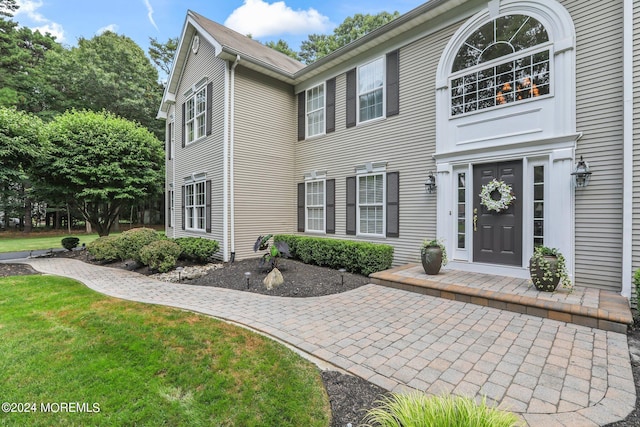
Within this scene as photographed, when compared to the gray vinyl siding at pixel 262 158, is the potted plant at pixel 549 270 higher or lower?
lower

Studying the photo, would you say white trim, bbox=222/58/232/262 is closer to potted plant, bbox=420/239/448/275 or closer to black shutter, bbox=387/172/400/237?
black shutter, bbox=387/172/400/237

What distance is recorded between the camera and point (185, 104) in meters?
10.8

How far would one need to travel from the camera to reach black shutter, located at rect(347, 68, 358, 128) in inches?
312

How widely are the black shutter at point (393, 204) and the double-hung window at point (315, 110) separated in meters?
3.07

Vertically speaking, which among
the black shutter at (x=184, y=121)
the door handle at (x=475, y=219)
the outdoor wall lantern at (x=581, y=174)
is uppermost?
the black shutter at (x=184, y=121)

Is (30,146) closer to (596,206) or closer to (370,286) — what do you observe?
(370,286)

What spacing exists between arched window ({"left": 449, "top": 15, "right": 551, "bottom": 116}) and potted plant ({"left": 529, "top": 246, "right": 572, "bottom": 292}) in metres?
2.89

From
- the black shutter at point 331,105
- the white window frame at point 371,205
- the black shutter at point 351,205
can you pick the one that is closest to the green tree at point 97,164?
the black shutter at point 331,105

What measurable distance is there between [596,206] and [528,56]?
293 centimetres

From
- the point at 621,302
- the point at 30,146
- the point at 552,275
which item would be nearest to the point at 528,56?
the point at 552,275

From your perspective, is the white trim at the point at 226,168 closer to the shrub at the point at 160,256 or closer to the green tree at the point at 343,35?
the shrub at the point at 160,256

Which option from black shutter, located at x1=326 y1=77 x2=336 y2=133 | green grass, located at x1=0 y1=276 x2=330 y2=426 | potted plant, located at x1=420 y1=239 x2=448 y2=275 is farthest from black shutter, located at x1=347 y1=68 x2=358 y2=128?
green grass, located at x1=0 y1=276 x2=330 y2=426

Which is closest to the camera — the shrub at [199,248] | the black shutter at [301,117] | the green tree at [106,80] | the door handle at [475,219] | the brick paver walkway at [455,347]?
the brick paver walkway at [455,347]

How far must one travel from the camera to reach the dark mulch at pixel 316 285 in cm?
214
